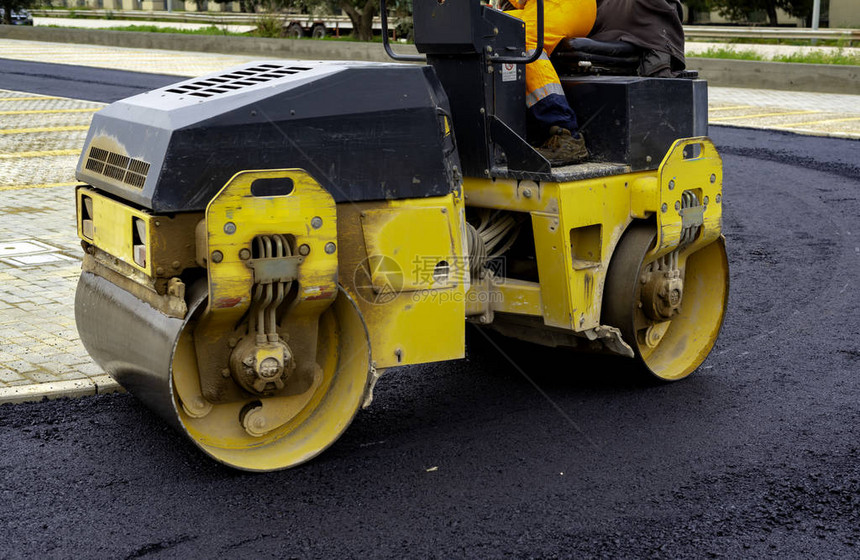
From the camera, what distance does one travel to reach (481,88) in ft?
15.0

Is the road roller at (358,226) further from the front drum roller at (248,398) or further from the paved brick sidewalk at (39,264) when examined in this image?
the paved brick sidewalk at (39,264)

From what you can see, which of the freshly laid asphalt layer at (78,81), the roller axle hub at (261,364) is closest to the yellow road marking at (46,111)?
the freshly laid asphalt layer at (78,81)

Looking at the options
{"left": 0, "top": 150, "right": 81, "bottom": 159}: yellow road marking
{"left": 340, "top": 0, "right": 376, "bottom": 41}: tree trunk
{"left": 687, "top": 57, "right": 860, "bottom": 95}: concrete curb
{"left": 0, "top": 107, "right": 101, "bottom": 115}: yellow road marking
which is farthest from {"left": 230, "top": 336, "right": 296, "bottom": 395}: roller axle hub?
{"left": 340, "top": 0, "right": 376, "bottom": 41}: tree trunk

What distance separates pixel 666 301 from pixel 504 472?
4.44 feet

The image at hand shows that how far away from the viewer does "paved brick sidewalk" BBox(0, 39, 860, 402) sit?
5.16 metres

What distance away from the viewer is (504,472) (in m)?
4.10

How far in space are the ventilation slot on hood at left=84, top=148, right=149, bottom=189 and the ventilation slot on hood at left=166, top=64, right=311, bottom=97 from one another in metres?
0.37

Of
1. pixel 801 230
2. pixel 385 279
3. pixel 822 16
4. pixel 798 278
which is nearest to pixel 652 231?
pixel 385 279

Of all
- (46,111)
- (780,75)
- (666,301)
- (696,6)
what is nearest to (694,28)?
(780,75)

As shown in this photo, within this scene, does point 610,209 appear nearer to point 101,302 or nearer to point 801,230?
point 101,302

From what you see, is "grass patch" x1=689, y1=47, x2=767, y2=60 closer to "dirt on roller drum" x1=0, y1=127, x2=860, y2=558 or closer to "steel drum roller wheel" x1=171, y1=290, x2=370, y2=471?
"dirt on roller drum" x1=0, y1=127, x2=860, y2=558

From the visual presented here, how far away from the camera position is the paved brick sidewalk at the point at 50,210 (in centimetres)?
516

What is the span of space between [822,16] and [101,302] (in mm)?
39883

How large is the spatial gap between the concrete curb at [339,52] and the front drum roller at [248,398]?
13.5 m
